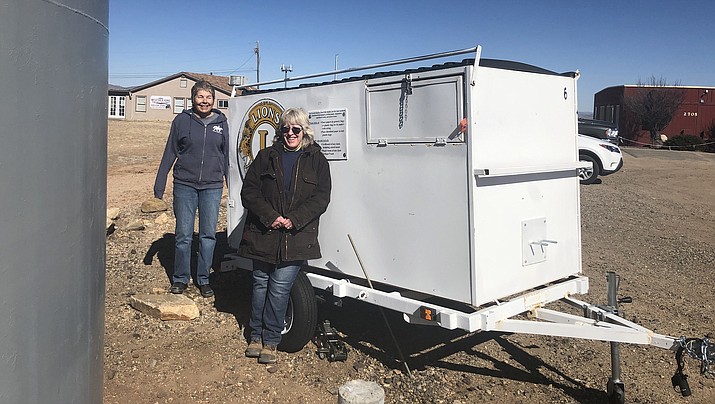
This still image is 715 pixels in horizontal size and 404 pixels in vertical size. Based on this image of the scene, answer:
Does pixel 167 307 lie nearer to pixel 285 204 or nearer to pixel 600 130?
pixel 285 204

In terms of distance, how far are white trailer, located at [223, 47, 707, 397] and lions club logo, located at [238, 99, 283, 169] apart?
19.8 inches

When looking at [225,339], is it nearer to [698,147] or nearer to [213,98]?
[213,98]

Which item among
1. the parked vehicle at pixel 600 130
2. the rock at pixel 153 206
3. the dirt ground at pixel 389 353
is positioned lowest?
the dirt ground at pixel 389 353

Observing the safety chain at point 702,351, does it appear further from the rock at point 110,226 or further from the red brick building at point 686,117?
the red brick building at point 686,117

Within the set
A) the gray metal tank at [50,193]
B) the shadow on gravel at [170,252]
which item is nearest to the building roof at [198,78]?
the shadow on gravel at [170,252]

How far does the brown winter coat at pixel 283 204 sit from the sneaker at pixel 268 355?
0.74 m

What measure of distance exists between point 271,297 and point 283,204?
73 cm

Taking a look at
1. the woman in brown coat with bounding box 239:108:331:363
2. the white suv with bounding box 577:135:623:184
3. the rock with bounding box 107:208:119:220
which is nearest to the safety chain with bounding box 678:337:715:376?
the woman in brown coat with bounding box 239:108:331:363

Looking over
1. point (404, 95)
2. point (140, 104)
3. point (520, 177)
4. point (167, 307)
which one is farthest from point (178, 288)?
point (140, 104)

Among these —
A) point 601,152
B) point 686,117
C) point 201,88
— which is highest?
point 686,117

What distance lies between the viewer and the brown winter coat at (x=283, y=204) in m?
4.37

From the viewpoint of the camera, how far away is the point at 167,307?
17.6 ft

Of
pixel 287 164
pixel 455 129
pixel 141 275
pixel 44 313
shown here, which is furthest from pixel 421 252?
pixel 141 275

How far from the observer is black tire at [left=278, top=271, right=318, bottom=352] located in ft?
15.3
